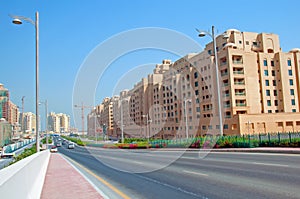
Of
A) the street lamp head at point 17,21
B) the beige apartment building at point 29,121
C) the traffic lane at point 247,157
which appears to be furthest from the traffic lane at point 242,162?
the beige apartment building at point 29,121

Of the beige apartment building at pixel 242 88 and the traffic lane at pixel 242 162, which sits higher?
→ the beige apartment building at pixel 242 88

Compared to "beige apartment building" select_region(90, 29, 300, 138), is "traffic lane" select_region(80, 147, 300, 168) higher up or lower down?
lower down

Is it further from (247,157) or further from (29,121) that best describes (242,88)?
(29,121)

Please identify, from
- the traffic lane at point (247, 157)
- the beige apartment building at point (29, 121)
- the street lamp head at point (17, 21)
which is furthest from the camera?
the beige apartment building at point (29, 121)

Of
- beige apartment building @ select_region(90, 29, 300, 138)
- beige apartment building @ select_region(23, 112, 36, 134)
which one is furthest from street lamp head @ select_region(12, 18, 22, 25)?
beige apartment building @ select_region(23, 112, 36, 134)

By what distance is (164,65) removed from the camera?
97812mm

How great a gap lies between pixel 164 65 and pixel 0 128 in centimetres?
5477

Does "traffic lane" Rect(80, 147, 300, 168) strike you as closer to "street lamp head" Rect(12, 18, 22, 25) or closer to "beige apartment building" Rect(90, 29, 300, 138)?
"street lamp head" Rect(12, 18, 22, 25)

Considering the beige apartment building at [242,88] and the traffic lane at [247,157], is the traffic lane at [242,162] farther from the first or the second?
the beige apartment building at [242,88]

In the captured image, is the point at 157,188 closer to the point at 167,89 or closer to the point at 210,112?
the point at 210,112

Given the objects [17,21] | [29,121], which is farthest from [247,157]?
[29,121]

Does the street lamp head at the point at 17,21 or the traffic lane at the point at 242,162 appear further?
the street lamp head at the point at 17,21

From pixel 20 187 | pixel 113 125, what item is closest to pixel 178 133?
pixel 113 125

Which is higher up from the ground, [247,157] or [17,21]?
[17,21]
